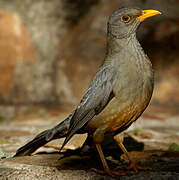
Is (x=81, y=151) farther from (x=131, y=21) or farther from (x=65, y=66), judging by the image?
(x=65, y=66)

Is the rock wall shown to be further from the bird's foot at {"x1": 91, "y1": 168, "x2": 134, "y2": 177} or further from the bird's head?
the bird's foot at {"x1": 91, "y1": 168, "x2": 134, "y2": 177}

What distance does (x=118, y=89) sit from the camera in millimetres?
2805

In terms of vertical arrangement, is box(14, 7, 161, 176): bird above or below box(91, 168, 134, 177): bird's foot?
above

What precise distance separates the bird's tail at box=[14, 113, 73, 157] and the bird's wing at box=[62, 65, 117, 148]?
A: 203 mm

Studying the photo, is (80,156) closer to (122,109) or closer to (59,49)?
(122,109)

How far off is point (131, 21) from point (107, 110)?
803 millimetres

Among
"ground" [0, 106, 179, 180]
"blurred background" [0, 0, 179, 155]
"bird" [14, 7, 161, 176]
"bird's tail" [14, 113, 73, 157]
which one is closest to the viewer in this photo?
"ground" [0, 106, 179, 180]

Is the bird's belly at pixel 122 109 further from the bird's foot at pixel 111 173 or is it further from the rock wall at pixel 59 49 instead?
the rock wall at pixel 59 49

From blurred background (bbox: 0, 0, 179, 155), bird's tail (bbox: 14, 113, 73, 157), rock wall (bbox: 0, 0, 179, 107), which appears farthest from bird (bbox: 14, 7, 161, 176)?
rock wall (bbox: 0, 0, 179, 107)

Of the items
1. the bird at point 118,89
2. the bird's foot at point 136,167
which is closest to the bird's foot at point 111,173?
the bird at point 118,89

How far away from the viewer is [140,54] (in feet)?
9.67

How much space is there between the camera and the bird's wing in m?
2.85

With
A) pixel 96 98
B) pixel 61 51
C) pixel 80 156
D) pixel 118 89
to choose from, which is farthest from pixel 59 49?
pixel 118 89

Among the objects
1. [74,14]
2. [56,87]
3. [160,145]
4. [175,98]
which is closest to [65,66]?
[56,87]
